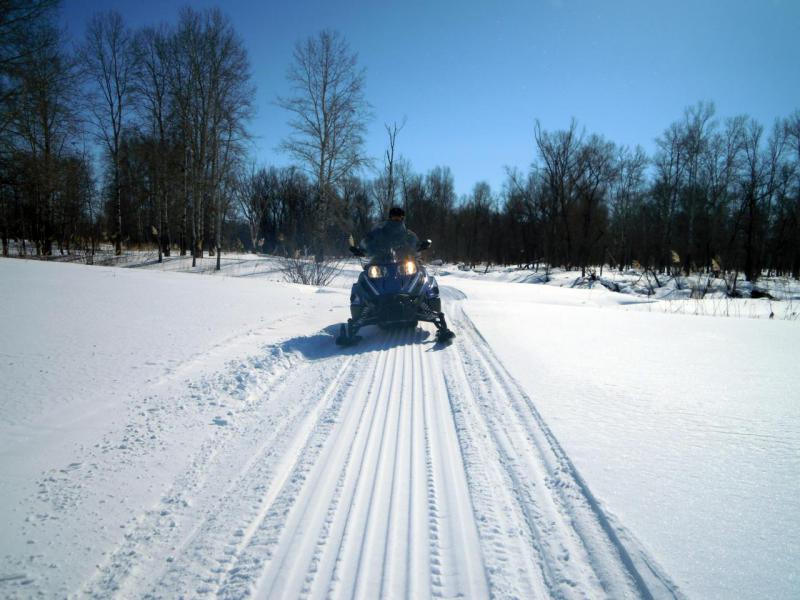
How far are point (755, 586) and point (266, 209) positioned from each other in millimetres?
56116

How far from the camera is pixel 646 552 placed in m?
1.51

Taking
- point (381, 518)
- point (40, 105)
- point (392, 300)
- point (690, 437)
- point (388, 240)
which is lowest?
point (381, 518)

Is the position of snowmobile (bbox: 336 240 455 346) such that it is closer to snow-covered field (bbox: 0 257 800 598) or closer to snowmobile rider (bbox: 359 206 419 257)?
snowmobile rider (bbox: 359 206 419 257)

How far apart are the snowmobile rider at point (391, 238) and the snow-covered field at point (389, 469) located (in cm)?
244

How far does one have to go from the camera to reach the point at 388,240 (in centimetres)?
664

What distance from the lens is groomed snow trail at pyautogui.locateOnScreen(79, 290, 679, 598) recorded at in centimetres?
148

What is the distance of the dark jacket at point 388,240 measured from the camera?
6.59 meters

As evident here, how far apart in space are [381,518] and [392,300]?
4.01 meters

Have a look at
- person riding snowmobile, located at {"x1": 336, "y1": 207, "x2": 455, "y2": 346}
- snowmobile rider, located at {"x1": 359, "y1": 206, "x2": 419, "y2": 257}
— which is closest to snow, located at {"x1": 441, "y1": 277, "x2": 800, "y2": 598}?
person riding snowmobile, located at {"x1": 336, "y1": 207, "x2": 455, "y2": 346}

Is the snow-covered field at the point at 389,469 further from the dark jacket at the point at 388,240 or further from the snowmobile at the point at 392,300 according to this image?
the dark jacket at the point at 388,240

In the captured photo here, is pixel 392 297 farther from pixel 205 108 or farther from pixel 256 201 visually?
pixel 256 201

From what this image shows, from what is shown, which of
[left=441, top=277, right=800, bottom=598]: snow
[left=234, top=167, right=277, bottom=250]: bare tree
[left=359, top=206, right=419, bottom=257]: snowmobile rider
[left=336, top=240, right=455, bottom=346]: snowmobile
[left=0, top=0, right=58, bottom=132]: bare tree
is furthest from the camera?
[left=234, top=167, right=277, bottom=250]: bare tree

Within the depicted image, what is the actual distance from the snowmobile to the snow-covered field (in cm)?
101

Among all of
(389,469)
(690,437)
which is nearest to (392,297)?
(389,469)
